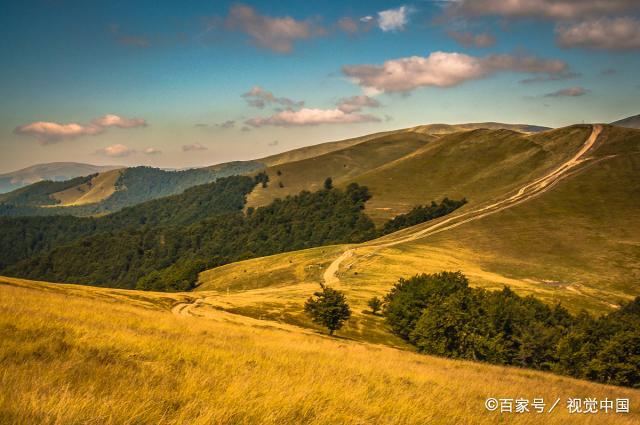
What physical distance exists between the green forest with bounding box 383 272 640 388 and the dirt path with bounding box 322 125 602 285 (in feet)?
124

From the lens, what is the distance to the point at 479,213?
15225 centimetres

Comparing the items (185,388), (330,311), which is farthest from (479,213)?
(185,388)

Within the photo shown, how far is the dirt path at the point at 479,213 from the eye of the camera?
119 m

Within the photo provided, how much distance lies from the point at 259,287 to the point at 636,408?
327 feet

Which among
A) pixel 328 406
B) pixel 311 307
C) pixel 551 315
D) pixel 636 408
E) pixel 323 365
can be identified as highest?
pixel 328 406

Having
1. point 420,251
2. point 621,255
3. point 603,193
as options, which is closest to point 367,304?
point 420,251

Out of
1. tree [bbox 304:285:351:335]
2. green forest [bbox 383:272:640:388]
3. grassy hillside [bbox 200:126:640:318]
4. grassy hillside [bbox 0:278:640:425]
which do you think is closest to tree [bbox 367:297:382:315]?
grassy hillside [bbox 200:126:640:318]

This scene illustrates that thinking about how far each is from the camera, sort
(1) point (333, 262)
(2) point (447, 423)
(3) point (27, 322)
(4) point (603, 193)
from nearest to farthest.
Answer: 1. (2) point (447, 423)
2. (3) point (27, 322)
3. (1) point (333, 262)
4. (4) point (603, 193)

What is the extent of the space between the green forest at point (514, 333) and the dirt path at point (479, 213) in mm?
37912

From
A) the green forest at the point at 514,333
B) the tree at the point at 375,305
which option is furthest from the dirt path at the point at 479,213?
the green forest at the point at 514,333

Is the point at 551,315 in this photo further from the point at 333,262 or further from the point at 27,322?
the point at 27,322

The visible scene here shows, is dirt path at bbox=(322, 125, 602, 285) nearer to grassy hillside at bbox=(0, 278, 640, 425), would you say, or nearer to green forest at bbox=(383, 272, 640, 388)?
green forest at bbox=(383, 272, 640, 388)

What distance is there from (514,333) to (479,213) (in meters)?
99.3

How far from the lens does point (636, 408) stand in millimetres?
15789
